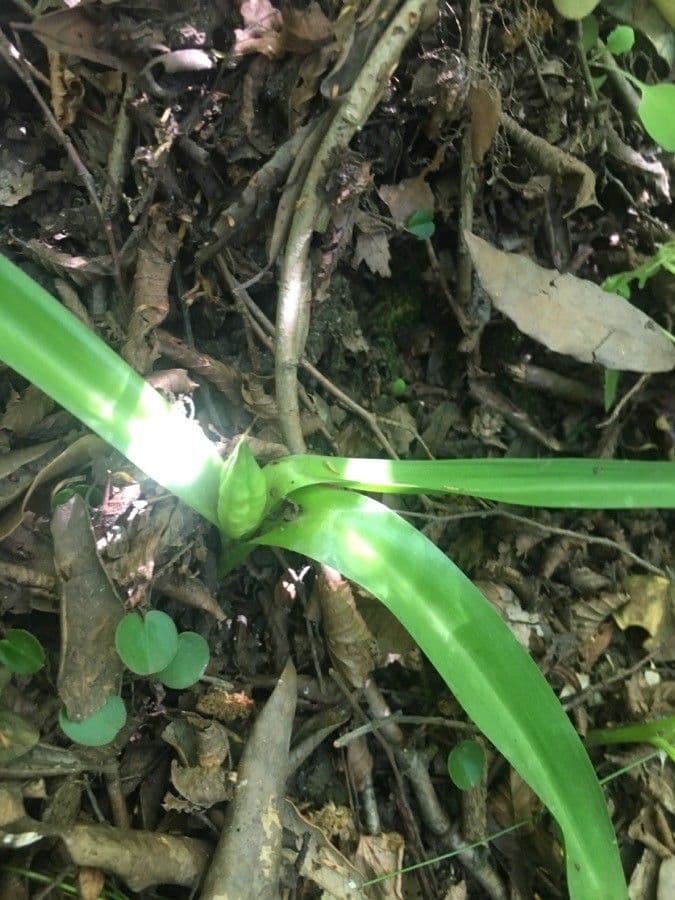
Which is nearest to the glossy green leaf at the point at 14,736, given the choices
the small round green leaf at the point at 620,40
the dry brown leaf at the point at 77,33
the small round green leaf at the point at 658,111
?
the dry brown leaf at the point at 77,33

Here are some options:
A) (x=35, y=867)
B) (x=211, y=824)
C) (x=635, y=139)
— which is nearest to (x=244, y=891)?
(x=211, y=824)

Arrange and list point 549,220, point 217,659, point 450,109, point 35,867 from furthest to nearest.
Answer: point 549,220 → point 450,109 → point 217,659 → point 35,867

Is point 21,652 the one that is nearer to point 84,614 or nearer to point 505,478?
point 84,614

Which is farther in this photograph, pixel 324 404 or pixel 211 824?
pixel 324 404

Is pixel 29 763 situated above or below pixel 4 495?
below

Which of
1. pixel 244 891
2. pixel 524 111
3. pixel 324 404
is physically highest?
pixel 524 111

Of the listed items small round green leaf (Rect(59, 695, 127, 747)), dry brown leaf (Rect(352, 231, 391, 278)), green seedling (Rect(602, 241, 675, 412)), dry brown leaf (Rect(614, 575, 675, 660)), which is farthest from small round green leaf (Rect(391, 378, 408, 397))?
small round green leaf (Rect(59, 695, 127, 747))

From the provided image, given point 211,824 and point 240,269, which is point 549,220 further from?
point 211,824
